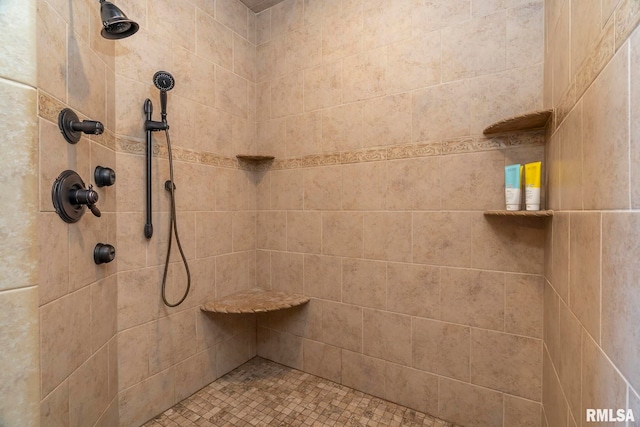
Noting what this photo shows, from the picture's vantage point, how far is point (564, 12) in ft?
3.05

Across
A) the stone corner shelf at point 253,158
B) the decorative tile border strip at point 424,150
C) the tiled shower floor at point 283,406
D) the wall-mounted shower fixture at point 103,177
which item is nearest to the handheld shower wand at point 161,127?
the wall-mounted shower fixture at point 103,177

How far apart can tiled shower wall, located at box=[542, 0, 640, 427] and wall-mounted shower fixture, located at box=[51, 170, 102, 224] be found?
1.45 meters

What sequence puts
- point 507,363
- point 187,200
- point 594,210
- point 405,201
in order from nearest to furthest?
point 594,210, point 507,363, point 405,201, point 187,200

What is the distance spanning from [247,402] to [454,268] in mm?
1375

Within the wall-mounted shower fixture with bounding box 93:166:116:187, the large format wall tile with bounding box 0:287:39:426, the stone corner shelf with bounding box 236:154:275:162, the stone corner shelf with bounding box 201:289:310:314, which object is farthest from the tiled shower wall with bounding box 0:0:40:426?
the stone corner shelf with bounding box 236:154:275:162

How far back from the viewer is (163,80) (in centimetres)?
142

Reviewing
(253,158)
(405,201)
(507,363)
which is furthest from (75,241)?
(507,363)

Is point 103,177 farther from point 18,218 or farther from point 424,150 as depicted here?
point 424,150

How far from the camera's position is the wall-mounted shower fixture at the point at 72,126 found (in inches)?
37.1

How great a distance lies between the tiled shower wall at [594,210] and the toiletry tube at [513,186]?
0.36 feet

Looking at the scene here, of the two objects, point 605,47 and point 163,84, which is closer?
point 605,47

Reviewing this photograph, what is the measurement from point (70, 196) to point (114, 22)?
24.5 inches

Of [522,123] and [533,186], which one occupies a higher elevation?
[522,123]

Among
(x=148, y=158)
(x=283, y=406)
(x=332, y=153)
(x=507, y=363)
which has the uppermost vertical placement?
(x=332, y=153)
